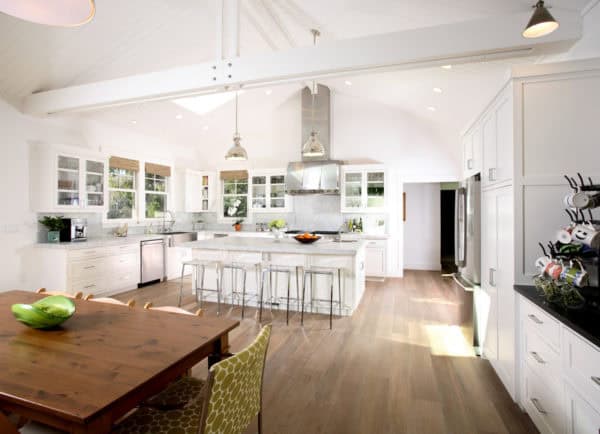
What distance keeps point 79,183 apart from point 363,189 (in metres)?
4.98

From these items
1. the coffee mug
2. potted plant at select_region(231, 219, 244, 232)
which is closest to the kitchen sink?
potted plant at select_region(231, 219, 244, 232)

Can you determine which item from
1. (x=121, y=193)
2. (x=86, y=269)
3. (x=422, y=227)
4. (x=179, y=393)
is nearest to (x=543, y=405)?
(x=179, y=393)

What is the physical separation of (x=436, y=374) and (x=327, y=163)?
4658 millimetres

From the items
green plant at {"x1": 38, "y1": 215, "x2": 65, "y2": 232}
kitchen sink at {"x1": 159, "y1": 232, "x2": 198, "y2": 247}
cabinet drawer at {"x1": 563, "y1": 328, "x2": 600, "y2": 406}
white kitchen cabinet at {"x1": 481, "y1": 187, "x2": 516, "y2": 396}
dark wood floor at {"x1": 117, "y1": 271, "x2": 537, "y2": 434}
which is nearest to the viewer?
cabinet drawer at {"x1": 563, "y1": 328, "x2": 600, "y2": 406}

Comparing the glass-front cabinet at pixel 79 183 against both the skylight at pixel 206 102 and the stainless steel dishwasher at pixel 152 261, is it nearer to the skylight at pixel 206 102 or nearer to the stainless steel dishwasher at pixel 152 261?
the stainless steel dishwasher at pixel 152 261

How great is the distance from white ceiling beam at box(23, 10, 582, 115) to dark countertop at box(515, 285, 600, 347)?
6.47 feet

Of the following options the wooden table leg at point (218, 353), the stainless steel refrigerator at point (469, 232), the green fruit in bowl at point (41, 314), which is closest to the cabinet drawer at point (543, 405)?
the stainless steel refrigerator at point (469, 232)

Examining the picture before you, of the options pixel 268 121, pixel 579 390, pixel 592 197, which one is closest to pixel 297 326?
pixel 579 390

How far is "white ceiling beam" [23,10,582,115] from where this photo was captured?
253 cm

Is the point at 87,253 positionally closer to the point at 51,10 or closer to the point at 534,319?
the point at 51,10

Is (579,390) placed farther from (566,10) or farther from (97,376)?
(566,10)

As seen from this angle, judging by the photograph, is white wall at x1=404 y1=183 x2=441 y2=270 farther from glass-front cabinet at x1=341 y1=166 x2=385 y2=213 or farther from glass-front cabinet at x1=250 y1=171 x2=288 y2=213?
glass-front cabinet at x1=250 y1=171 x2=288 y2=213

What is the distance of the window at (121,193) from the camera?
18.9 feet

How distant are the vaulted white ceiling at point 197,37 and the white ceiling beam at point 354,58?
0.27m
